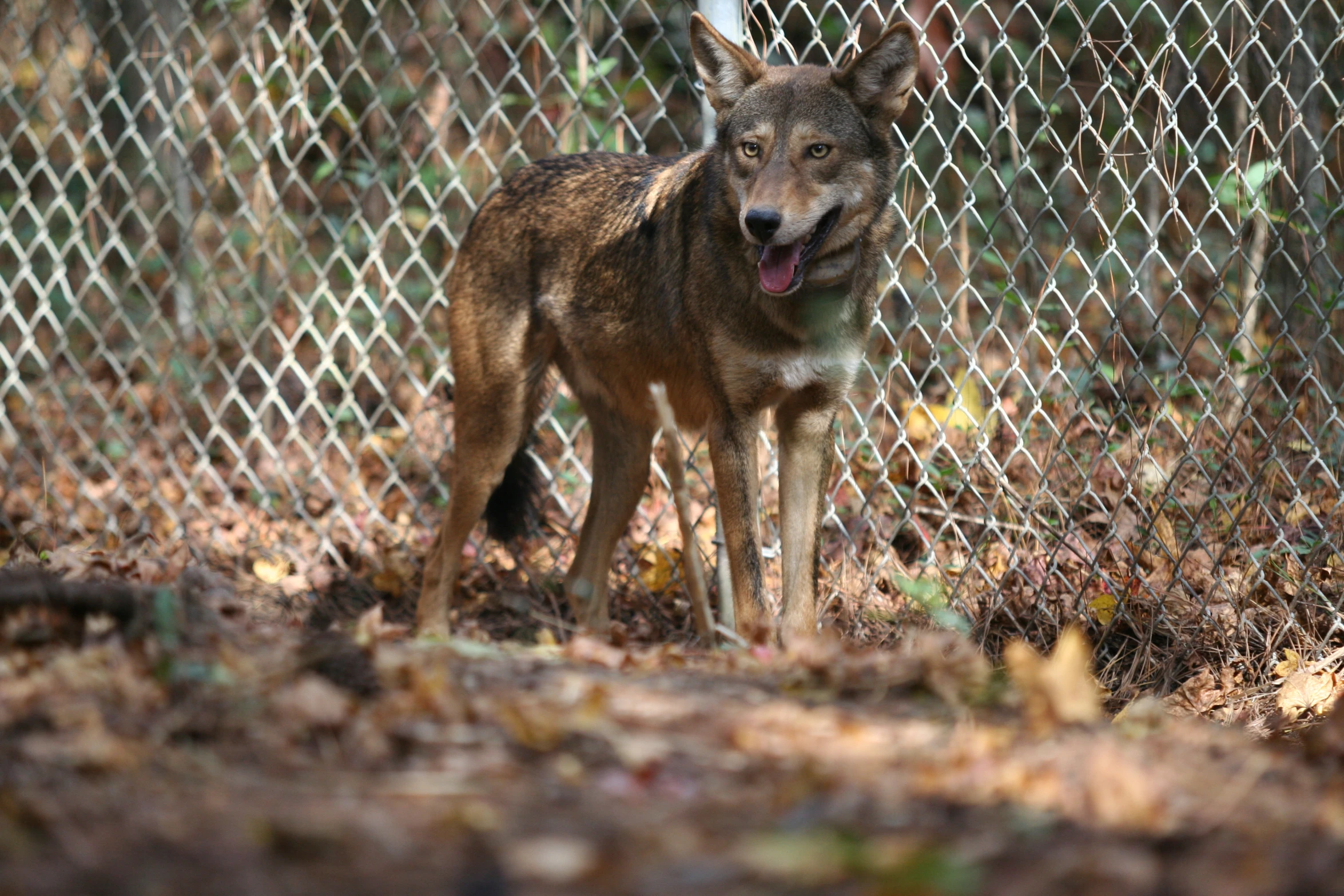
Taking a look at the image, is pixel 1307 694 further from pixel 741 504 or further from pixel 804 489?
pixel 741 504

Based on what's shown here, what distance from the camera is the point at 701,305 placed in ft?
11.6

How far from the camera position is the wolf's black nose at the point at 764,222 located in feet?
10.5

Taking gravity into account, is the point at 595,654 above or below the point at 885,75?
below

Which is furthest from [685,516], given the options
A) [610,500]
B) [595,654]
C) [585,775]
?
[610,500]

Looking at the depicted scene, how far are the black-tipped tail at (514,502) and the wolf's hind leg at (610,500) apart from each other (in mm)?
274

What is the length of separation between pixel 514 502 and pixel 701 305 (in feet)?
4.20

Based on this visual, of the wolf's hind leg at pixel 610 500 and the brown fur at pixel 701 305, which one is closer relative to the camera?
the brown fur at pixel 701 305

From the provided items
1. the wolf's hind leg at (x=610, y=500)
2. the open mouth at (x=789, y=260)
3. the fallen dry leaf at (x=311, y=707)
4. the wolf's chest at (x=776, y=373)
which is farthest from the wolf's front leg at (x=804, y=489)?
the fallen dry leaf at (x=311, y=707)

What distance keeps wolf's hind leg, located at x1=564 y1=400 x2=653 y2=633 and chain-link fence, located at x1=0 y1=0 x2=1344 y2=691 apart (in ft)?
0.81

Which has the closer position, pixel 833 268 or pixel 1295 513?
pixel 833 268

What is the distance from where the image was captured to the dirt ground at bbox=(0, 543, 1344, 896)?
52.2 inches

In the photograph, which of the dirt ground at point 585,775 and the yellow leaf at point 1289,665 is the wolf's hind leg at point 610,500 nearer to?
the dirt ground at point 585,775

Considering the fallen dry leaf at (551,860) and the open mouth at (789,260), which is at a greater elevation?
the open mouth at (789,260)

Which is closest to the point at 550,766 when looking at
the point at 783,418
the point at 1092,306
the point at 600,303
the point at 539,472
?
the point at 783,418
